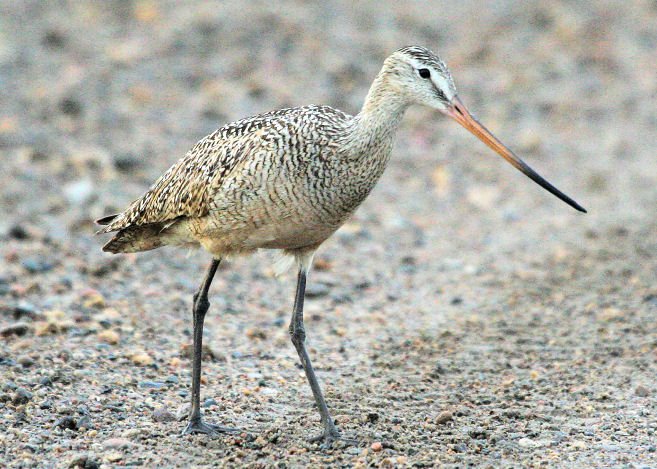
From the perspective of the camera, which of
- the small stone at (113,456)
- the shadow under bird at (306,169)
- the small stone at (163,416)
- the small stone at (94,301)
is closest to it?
the small stone at (113,456)

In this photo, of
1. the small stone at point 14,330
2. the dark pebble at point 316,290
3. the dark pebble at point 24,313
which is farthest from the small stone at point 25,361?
the dark pebble at point 316,290

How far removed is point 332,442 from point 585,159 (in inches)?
324

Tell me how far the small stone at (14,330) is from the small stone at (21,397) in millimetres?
1173

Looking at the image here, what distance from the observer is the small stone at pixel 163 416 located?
22.0 ft

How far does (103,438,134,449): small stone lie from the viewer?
6.10m

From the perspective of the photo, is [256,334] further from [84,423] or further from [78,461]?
[78,461]

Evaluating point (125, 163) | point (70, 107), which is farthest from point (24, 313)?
point (70, 107)

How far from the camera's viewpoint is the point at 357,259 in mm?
10523

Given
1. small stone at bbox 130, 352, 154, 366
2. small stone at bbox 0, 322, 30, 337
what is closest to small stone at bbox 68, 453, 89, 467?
small stone at bbox 130, 352, 154, 366

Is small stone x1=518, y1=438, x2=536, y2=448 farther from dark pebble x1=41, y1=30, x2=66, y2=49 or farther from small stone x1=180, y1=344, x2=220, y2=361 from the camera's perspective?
dark pebble x1=41, y1=30, x2=66, y2=49

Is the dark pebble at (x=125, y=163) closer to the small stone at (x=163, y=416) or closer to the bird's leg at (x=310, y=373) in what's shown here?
the bird's leg at (x=310, y=373)

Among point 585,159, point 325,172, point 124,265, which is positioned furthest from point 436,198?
point 325,172

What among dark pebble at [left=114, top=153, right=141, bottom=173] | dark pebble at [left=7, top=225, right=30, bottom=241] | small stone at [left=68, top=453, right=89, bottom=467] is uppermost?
dark pebble at [left=114, top=153, right=141, bottom=173]

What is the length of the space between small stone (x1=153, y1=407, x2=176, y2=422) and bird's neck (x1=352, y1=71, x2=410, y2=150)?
2187 millimetres
